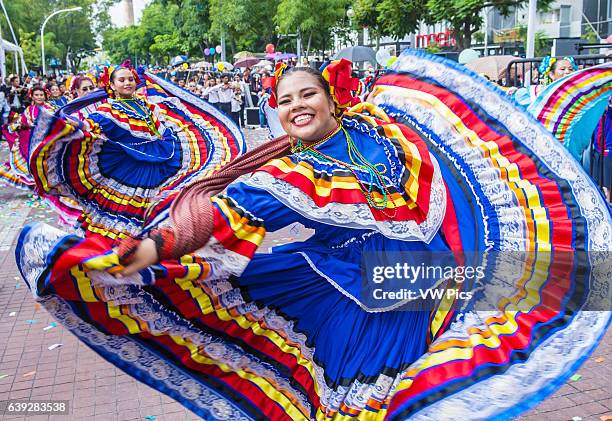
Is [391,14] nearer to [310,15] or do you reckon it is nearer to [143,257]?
[310,15]

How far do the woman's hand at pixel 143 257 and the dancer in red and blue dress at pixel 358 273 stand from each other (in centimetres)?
6

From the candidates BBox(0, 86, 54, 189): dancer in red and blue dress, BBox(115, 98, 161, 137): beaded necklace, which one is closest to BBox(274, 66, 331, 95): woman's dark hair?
BBox(115, 98, 161, 137): beaded necklace

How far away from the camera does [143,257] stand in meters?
1.98

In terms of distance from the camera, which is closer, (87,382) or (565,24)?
(87,382)

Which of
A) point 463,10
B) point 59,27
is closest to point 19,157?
point 463,10

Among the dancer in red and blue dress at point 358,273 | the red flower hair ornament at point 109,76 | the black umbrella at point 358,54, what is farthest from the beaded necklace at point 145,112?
the black umbrella at point 358,54

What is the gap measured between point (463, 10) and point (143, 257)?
22.8 meters

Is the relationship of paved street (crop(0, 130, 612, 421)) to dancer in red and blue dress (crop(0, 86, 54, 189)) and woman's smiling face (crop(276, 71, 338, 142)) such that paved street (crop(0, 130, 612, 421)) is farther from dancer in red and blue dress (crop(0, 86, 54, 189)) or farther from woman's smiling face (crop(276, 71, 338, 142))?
dancer in red and blue dress (crop(0, 86, 54, 189))

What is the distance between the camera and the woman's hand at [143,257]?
6.49 ft

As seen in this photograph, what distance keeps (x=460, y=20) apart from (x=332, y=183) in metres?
23.7

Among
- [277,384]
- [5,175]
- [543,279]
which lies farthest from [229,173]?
[5,175]

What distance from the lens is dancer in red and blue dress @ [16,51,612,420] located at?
217 cm

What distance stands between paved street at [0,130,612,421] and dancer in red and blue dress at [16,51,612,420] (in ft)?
3.80

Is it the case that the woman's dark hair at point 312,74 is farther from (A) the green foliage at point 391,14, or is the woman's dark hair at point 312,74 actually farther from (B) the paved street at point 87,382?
(A) the green foliage at point 391,14
